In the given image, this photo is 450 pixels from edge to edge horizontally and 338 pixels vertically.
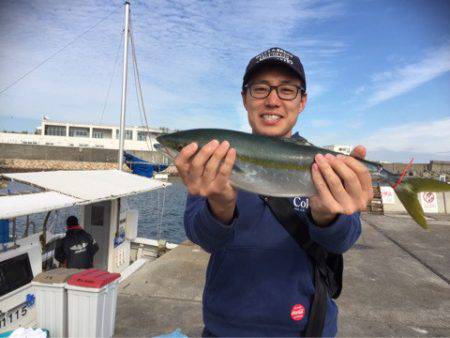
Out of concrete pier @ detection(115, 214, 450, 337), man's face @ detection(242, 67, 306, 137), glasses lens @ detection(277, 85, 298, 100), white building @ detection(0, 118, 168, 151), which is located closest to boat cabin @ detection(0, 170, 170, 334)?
concrete pier @ detection(115, 214, 450, 337)

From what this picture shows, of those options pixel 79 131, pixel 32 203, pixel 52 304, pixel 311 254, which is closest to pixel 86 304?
pixel 52 304

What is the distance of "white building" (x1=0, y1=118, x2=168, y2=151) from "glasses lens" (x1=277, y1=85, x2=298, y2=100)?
69857 millimetres

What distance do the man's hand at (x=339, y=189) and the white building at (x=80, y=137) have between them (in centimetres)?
7047

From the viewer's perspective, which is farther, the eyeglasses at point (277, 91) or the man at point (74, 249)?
the man at point (74, 249)

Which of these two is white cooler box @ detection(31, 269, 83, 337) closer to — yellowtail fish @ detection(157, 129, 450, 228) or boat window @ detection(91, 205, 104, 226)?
yellowtail fish @ detection(157, 129, 450, 228)

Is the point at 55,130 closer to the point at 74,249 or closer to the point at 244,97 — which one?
the point at 74,249

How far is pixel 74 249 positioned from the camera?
28.8 ft

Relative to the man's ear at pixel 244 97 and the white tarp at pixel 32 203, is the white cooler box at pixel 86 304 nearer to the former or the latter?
the white tarp at pixel 32 203

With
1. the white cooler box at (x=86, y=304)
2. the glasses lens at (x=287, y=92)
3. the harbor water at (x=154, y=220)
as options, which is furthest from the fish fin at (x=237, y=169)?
the harbor water at (x=154, y=220)

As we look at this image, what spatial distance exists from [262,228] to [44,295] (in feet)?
16.3

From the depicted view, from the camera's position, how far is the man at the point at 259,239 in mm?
2607

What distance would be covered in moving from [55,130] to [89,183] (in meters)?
94.9

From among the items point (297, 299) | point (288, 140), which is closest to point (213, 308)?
point (297, 299)

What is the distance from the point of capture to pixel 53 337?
224 inches
